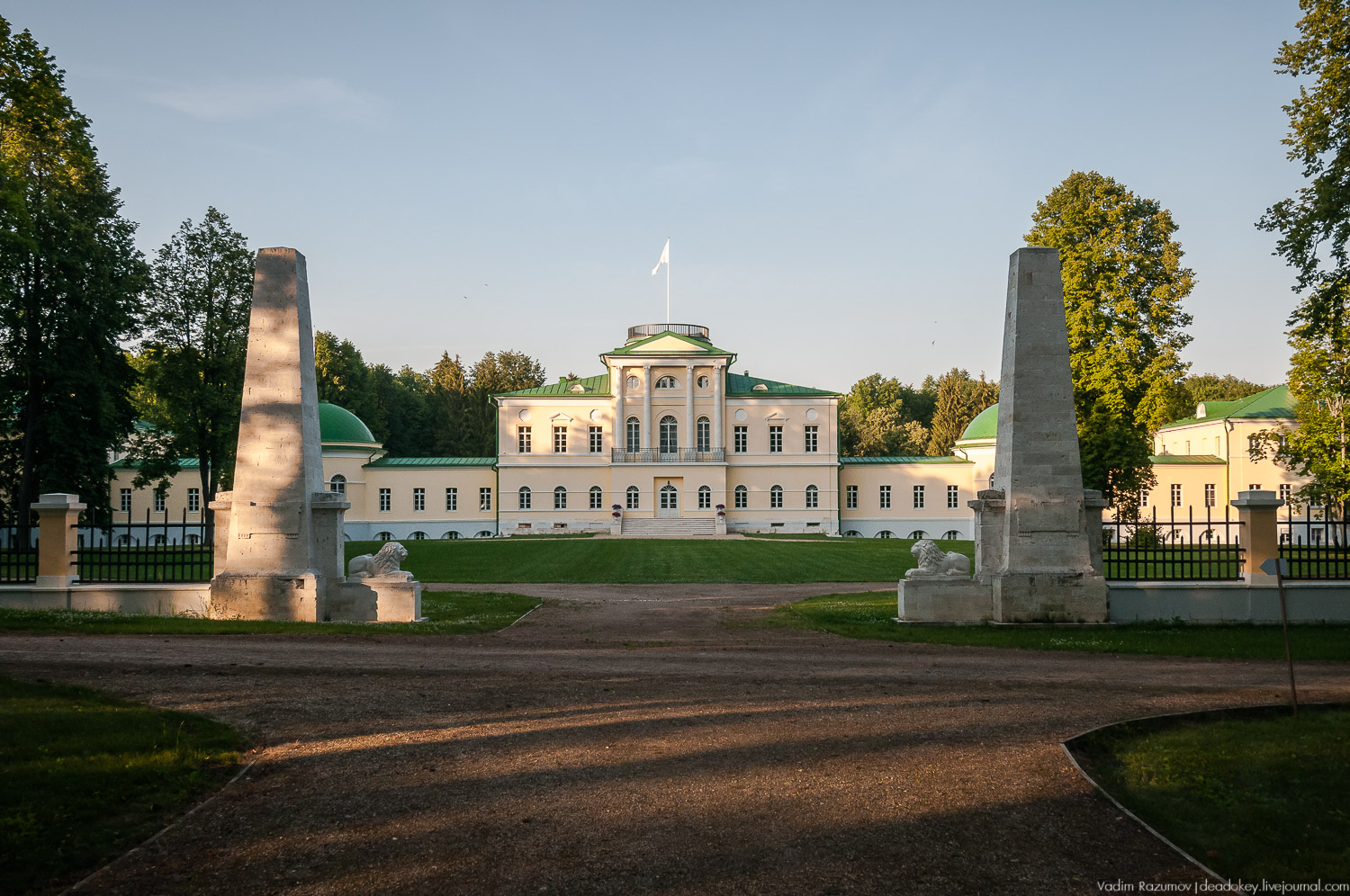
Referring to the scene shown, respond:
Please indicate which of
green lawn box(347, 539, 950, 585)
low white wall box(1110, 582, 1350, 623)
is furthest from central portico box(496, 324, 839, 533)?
low white wall box(1110, 582, 1350, 623)

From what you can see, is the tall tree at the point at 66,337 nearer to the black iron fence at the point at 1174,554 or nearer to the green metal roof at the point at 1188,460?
the black iron fence at the point at 1174,554

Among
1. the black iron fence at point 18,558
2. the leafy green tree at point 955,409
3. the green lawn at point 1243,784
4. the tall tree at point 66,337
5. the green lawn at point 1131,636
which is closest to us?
the green lawn at point 1243,784

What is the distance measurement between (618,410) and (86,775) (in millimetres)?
49160

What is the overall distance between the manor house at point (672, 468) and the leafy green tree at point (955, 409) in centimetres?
1924

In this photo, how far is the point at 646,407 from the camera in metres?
54.1

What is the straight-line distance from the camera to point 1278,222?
59.2 ft

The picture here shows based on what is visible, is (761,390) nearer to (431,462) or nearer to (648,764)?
(431,462)

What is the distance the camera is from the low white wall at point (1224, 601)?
43.5 ft

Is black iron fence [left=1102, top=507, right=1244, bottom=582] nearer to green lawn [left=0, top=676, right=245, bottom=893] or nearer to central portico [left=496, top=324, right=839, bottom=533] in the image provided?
green lawn [left=0, top=676, right=245, bottom=893]

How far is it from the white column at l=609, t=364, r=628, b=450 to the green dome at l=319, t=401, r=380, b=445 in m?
14.9

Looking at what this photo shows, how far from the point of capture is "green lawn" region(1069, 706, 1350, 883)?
4781 millimetres

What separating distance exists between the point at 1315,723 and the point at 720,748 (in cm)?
514

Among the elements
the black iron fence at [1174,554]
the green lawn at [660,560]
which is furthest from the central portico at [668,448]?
the black iron fence at [1174,554]

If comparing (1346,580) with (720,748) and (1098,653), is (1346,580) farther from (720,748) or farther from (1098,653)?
(720,748)
